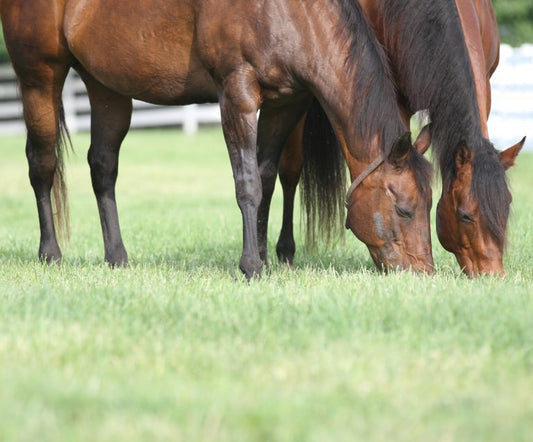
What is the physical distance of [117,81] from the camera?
20.8 ft

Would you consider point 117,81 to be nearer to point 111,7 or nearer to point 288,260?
point 111,7

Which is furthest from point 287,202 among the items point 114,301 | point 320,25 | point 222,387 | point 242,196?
point 222,387

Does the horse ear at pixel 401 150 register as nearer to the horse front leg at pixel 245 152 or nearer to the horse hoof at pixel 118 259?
the horse front leg at pixel 245 152

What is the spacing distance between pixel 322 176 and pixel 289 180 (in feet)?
1.97

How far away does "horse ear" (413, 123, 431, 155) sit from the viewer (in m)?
5.58

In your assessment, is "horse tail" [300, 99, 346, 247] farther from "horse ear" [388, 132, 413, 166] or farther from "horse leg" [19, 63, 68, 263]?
"horse leg" [19, 63, 68, 263]

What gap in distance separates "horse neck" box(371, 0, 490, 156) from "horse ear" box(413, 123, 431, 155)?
104mm

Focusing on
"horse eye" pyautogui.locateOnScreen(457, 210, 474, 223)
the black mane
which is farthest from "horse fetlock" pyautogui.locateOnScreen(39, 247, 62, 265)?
"horse eye" pyautogui.locateOnScreen(457, 210, 474, 223)

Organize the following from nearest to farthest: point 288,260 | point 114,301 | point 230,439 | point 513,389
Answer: point 230,439 < point 513,389 < point 114,301 < point 288,260

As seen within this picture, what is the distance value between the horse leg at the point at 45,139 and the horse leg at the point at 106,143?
0.80 feet

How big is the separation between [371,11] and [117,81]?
5.60 ft

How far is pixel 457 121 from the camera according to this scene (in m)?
5.36

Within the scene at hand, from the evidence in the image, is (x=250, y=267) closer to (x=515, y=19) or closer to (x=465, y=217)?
(x=465, y=217)

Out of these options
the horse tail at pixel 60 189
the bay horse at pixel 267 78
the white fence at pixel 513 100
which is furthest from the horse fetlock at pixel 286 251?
the white fence at pixel 513 100
